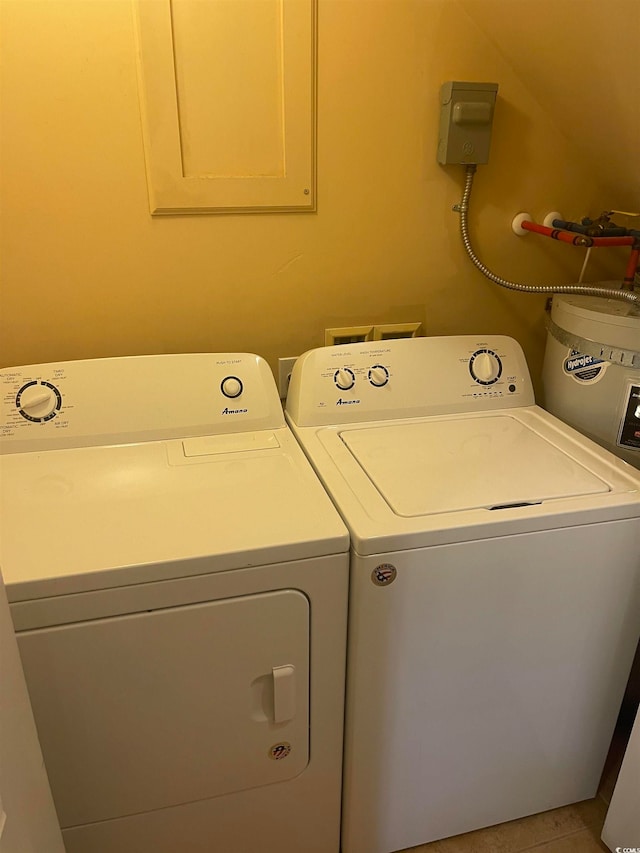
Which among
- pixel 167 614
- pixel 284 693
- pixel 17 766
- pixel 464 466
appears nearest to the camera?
pixel 17 766

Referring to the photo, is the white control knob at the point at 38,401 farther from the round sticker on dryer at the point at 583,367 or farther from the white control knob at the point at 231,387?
the round sticker on dryer at the point at 583,367

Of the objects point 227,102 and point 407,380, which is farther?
point 407,380

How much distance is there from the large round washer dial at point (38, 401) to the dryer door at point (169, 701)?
0.48 m

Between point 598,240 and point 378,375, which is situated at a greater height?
point 598,240

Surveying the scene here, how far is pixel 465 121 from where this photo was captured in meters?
1.41

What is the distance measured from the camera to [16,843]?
73 centimetres

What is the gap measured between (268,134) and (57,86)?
0.42 meters

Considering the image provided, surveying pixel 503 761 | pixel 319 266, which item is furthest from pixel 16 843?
pixel 319 266

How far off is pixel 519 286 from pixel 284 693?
42.3 inches

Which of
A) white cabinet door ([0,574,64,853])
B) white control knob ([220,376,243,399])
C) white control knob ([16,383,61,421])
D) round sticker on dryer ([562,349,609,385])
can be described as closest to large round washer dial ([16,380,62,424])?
white control knob ([16,383,61,421])

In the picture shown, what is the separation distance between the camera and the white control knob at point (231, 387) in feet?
4.48

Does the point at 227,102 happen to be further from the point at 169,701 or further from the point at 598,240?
the point at 169,701

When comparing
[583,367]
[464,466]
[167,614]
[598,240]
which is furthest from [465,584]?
[598,240]

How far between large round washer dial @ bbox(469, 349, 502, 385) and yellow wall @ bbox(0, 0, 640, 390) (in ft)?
0.66
